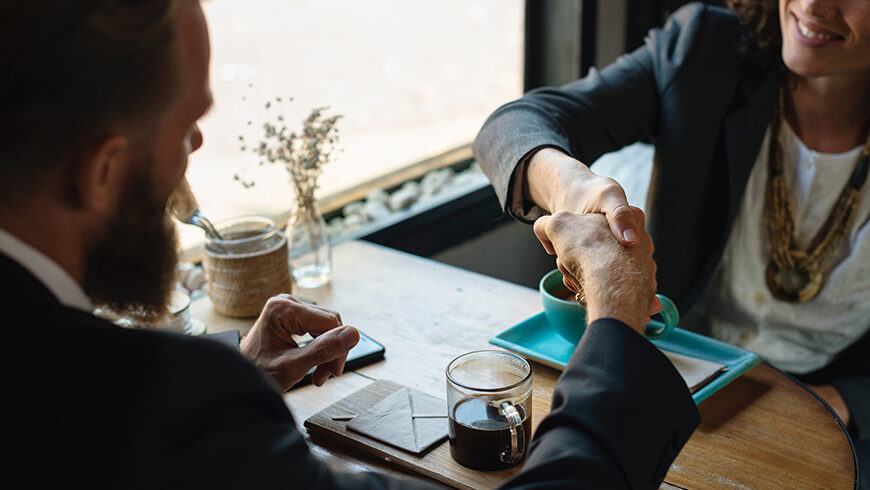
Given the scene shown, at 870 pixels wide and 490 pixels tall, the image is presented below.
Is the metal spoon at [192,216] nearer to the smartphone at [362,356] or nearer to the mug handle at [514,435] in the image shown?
the smartphone at [362,356]

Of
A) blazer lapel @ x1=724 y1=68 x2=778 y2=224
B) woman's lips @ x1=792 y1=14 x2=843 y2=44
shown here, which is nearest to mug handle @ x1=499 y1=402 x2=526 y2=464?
blazer lapel @ x1=724 y1=68 x2=778 y2=224

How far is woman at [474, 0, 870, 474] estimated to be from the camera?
1615mm

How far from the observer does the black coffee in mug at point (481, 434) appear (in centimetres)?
93

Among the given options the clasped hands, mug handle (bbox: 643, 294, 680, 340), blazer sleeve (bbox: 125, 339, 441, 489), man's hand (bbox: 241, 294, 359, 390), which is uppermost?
blazer sleeve (bbox: 125, 339, 441, 489)

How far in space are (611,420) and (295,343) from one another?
520 millimetres

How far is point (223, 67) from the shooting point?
195 cm

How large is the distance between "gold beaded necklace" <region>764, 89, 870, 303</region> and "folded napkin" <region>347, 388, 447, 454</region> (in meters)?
0.93

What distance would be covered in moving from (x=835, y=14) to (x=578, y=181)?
0.66 metres

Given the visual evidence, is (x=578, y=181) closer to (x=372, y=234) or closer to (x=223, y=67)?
(x=372, y=234)

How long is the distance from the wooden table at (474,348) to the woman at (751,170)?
289 mm

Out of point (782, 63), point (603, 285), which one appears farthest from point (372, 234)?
point (603, 285)

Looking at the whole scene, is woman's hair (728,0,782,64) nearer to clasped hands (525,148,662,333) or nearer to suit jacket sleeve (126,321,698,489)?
clasped hands (525,148,662,333)

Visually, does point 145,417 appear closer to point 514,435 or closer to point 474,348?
point 514,435

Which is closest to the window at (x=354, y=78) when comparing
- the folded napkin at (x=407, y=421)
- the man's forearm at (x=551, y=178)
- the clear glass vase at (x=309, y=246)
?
the clear glass vase at (x=309, y=246)
